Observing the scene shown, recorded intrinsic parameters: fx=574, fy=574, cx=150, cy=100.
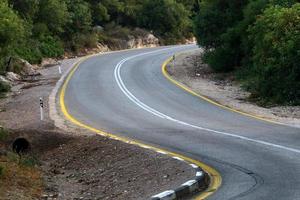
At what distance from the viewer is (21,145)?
18.7 meters

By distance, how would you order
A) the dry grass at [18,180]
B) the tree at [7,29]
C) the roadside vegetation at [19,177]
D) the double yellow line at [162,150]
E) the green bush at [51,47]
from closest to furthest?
the double yellow line at [162,150]
the dry grass at [18,180]
the roadside vegetation at [19,177]
the tree at [7,29]
the green bush at [51,47]

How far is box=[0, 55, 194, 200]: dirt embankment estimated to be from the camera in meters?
11.9

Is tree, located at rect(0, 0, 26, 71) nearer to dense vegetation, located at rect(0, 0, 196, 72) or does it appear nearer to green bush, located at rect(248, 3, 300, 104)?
dense vegetation, located at rect(0, 0, 196, 72)

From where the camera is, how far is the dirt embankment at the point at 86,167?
11.9 metres

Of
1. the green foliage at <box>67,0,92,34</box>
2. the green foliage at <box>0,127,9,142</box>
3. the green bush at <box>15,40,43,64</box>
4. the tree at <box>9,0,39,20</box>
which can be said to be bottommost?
the green foliage at <box>0,127,9,142</box>

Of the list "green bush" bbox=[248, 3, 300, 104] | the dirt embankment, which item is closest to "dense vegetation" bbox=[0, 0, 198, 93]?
the dirt embankment

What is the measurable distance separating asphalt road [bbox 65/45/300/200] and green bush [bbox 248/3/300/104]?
354 centimetres

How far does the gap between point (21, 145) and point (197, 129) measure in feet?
19.1

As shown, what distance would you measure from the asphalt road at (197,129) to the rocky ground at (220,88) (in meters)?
1.17

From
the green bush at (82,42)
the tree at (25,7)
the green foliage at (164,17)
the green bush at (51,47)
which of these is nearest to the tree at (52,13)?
the green bush at (51,47)

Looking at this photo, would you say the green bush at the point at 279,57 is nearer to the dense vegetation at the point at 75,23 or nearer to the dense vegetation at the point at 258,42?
the dense vegetation at the point at 258,42

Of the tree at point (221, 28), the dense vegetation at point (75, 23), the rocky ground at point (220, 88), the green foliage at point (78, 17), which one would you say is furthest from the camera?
the green foliage at point (78, 17)

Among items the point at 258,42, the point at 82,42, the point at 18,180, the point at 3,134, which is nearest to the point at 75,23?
the point at 82,42

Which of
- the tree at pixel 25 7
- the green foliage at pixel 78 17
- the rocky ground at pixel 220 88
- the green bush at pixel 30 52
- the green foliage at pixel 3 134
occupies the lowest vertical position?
the rocky ground at pixel 220 88
